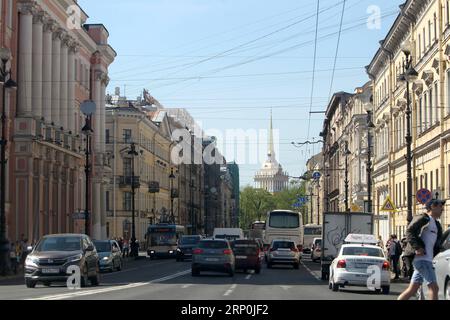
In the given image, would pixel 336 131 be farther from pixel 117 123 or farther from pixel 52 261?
pixel 52 261

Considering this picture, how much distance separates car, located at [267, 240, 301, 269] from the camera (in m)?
50.4

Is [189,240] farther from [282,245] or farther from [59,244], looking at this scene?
[59,244]

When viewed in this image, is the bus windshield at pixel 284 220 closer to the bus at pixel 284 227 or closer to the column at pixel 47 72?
the bus at pixel 284 227

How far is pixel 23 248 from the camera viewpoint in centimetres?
4678

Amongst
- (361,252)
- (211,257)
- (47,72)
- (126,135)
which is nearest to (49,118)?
(47,72)

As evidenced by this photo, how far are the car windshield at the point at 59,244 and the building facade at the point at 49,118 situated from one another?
23.3 meters

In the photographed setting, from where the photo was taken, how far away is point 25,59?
54.2 metres

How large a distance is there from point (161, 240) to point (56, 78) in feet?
53.8

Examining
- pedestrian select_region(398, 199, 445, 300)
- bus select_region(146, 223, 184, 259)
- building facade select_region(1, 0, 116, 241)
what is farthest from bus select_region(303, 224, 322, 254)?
pedestrian select_region(398, 199, 445, 300)

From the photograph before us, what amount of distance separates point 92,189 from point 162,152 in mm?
44046

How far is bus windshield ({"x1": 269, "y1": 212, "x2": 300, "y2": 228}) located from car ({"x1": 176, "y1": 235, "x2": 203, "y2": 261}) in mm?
5630

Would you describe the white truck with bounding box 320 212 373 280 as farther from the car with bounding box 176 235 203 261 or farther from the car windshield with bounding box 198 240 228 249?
the car with bounding box 176 235 203 261
